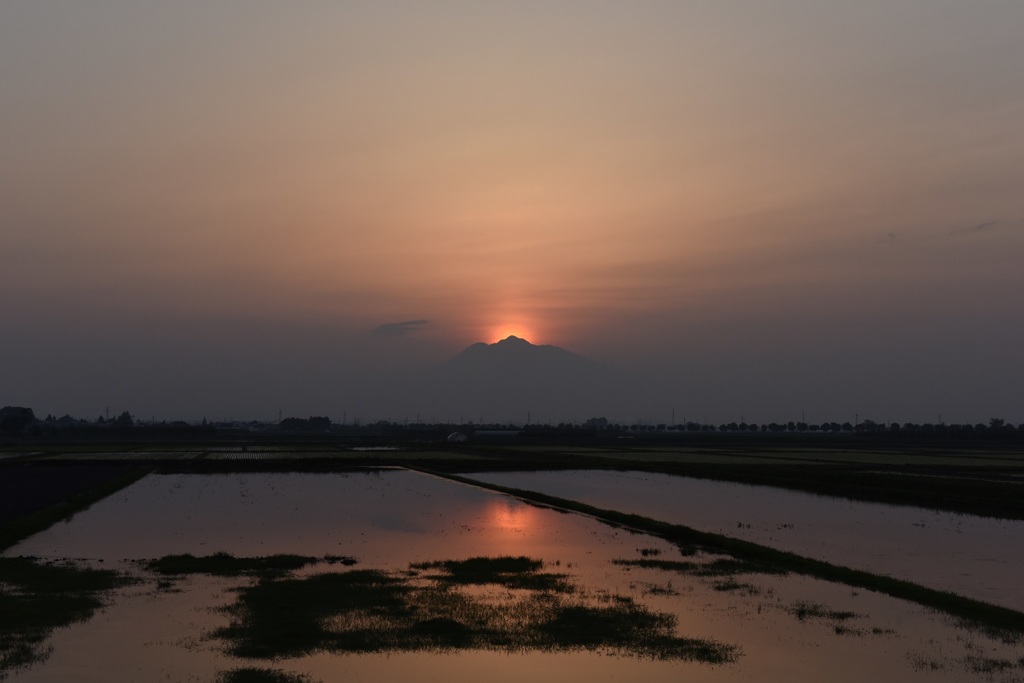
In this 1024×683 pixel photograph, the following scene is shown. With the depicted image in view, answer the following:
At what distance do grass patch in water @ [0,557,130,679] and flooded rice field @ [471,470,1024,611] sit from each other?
18722 mm

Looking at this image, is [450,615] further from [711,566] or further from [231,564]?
[711,566]

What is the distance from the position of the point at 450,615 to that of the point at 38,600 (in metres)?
8.79

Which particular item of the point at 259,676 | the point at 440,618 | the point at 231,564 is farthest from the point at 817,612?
the point at 231,564

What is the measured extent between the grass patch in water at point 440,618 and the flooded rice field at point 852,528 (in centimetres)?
845

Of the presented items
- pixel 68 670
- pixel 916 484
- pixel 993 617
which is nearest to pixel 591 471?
pixel 916 484

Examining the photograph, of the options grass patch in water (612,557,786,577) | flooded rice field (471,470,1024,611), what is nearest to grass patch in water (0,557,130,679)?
grass patch in water (612,557,786,577)

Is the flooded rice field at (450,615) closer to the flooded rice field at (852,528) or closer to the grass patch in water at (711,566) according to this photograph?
the grass patch in water at (711,566)

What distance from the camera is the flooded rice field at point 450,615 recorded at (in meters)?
14.6

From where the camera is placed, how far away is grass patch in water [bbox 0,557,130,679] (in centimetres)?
1520

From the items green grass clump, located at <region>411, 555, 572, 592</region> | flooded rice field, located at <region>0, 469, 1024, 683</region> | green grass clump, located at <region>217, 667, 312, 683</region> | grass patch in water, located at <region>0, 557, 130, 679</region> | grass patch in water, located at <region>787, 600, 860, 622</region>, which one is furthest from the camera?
green grass clump, located at <region>411, 555, 572, 592</region>

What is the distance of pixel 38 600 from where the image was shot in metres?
19.1

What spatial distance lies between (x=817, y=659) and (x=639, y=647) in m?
2.96

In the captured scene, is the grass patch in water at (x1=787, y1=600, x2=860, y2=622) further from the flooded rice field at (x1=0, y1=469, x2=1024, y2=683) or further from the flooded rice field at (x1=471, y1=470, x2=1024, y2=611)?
the flooded rice field at (x1=471, y1=470, x2=1024, y2=611)

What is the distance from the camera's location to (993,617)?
59.0 ft
